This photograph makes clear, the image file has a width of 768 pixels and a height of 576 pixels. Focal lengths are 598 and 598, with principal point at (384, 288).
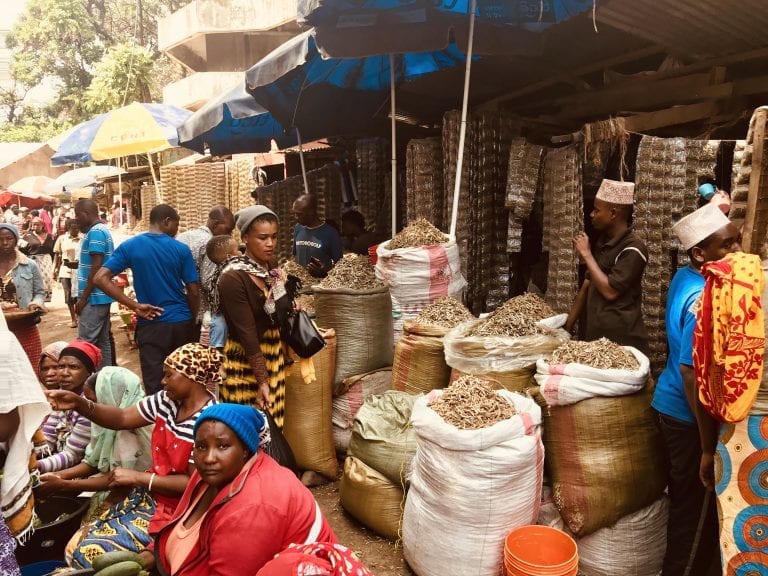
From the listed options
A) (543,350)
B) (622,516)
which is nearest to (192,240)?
(543,350)

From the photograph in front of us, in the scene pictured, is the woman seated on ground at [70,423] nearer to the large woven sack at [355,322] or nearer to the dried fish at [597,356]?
the large woven sack at [355,322]

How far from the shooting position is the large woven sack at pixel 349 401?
429 centimetres

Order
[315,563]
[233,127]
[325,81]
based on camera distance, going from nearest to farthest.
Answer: [315,563] → [325,81] → [233,127]

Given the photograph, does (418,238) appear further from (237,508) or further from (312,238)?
(237,508)

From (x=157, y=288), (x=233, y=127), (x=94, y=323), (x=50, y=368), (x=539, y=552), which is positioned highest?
(x=233, y=127)

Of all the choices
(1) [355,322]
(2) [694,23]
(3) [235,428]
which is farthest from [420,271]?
(2) [694,23]

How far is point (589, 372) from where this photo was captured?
2.81m

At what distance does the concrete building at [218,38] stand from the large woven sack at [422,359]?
1753 centimetres

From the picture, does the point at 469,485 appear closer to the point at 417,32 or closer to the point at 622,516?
the point at 622,516

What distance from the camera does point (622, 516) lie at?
2.89 m

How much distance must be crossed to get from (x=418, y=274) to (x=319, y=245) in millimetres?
2180

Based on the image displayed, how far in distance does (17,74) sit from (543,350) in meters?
36.3

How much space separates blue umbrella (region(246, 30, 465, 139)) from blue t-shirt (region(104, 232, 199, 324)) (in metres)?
1.52

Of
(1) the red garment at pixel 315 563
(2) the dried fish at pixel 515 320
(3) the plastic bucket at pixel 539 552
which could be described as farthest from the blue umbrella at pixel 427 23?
(1) the red garment at pixel 315 563
